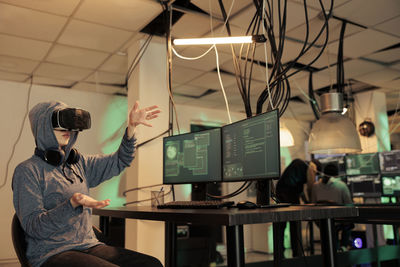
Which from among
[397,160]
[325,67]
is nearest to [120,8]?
[325,67]

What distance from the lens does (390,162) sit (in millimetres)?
4676

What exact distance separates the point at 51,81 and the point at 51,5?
2083 millimetres

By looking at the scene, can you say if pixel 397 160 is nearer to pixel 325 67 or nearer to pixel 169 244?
pixel 325 67

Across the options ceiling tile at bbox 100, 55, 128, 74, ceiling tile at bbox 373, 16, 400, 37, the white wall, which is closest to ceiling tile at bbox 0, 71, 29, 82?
the white wall

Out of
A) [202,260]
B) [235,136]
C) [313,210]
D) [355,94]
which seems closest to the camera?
[313,210]

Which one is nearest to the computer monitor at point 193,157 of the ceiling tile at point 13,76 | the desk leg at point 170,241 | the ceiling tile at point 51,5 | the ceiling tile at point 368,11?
the desk leg at point 170,241

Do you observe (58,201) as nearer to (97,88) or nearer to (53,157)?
(53,157)

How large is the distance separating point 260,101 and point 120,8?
156 cm

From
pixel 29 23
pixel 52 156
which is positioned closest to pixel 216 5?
pixel 29 23

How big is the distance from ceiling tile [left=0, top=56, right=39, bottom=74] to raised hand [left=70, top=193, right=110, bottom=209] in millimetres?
3260

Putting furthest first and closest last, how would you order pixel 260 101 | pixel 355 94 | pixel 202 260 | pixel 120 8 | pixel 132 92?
pixel 355 94, pixel 202 260, pixel 132 92, pixel 120 8, pixel 260 101

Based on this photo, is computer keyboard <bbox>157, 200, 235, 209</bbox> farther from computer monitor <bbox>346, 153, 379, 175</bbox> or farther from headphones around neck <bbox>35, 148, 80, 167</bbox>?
computer monitor <bbox>346, 153, 379, 175</bbox>

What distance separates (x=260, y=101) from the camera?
2.16 m

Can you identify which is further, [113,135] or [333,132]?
[113,135]
